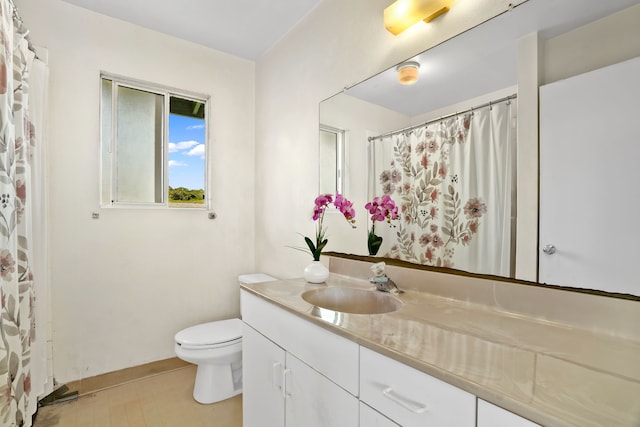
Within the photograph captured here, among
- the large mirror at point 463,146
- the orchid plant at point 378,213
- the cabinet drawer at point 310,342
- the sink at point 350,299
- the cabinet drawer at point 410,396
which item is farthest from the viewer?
the orchid plant at point 378,213

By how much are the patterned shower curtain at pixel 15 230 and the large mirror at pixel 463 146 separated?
155 cm

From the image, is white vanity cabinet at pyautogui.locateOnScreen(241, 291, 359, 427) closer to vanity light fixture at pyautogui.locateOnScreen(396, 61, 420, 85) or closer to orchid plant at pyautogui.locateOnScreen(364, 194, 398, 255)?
orchid plant at pyautogui.locateOnScreen(364, 194, 398, 255)

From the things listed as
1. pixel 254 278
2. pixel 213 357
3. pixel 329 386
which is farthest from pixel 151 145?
pixel 329 386

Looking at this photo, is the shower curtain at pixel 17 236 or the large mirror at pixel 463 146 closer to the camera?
the large mirror at pixel 463 146

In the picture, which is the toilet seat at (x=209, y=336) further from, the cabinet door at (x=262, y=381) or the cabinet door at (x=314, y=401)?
the cabinet door at (x=314, y=401)

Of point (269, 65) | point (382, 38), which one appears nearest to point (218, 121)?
point (269, 65)

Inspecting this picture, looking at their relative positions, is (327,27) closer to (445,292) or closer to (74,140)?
(445,292)

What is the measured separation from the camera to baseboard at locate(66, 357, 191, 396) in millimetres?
2014

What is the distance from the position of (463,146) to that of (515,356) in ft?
2.60


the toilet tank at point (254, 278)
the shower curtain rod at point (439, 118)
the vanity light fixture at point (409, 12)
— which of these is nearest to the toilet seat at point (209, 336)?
the toilet tank at point (254, 278)

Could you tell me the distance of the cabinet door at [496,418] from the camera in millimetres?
542

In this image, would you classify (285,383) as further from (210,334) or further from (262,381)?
(210,334)

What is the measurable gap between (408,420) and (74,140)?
8.03 feet

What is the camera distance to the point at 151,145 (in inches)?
93.7
